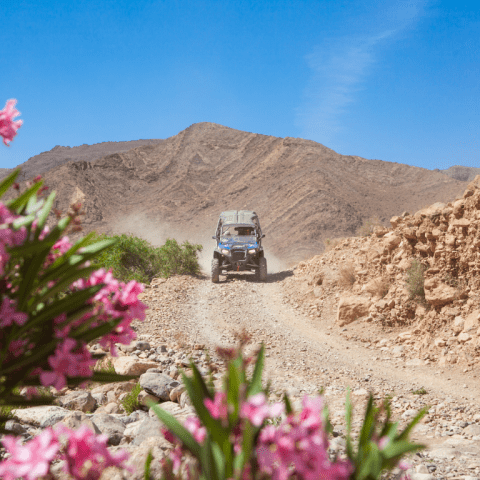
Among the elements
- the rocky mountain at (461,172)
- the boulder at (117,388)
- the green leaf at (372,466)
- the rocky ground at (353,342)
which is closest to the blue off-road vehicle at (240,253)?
the rocky ground at (353,342)

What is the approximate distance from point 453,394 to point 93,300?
6.03 metres

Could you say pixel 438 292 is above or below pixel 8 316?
above

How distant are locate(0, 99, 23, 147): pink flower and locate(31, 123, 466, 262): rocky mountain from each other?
30.3 metres

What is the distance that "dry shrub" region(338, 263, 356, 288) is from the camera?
11469mm

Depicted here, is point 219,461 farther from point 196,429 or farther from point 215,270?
point 215,270

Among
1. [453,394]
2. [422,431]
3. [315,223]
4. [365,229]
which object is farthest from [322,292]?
[315,223]

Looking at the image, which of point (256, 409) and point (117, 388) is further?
point (117, 388)

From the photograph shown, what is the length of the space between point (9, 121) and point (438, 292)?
26.8 ft

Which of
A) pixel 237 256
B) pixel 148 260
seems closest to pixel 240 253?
pixel 237 256

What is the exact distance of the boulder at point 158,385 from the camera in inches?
200

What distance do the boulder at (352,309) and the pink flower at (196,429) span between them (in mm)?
8822

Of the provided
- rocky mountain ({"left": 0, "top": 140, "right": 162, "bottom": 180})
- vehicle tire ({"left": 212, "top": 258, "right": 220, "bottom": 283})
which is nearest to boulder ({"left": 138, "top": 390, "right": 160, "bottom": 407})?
vehicle tire ({"left": 212, "top": 258, "right": 220, "bottom": 283})

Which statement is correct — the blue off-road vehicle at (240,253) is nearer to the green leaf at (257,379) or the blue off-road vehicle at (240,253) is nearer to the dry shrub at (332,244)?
the dry shrub at (332,244)

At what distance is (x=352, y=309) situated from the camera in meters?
9.75
